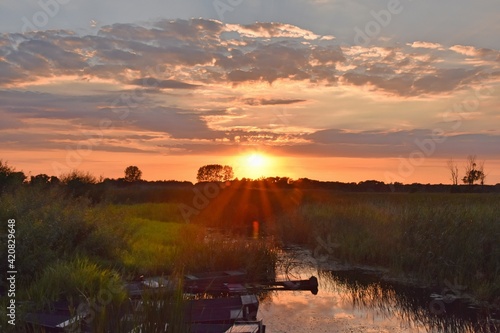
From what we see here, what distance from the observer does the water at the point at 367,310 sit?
12.1 m

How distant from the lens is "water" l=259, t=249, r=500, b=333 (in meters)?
12.1

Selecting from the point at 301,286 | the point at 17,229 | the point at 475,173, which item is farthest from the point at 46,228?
the point at 475,173

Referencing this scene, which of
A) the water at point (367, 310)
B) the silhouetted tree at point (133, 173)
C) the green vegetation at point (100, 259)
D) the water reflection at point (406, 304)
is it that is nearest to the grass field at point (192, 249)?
the green vegetation at point (100, 259)

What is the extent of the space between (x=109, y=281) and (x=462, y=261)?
10.7 m

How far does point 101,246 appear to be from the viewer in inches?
623

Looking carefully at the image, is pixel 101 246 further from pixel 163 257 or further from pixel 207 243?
pixel 207 243

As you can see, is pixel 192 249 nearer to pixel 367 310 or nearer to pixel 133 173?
pixel 367 310

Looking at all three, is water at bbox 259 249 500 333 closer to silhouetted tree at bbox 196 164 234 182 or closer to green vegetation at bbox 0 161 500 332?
green vegetation at bbox 0 161 500 332

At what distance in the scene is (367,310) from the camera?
541 inches

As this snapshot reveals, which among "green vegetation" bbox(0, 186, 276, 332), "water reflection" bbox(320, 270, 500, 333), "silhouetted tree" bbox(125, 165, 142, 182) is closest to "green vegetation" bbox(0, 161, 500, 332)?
"green vegetation" bbox(0, 186, 276, 332)

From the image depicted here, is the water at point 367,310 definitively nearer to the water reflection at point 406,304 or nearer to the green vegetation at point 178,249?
the water reflection at point 406,304

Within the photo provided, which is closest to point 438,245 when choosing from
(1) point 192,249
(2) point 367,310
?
(2) point 367,310

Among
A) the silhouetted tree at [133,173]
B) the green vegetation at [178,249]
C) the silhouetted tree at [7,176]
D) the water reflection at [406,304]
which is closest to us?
the green vegetation at [178,249]

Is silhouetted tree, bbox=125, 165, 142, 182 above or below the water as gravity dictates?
above
